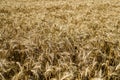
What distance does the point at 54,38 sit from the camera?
329cm

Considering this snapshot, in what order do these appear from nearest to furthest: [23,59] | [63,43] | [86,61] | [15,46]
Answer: [86,61]
[23,59]
[15,46]
[63,43]

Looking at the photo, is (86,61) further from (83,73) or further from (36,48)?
(36,48)

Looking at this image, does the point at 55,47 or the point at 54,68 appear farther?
the point at 55,47

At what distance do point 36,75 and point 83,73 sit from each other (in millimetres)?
517

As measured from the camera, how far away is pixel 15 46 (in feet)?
9.48

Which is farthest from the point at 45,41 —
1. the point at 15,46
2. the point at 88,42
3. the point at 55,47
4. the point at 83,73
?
the point at 83,73

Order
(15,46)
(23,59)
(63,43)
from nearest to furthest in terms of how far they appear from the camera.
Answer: (23,59) < (15,46) < (63,43)

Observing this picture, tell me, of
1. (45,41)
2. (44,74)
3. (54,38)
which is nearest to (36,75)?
(44,74)

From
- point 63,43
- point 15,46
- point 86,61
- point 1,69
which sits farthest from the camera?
point 63,43

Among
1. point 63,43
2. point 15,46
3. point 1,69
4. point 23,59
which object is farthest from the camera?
point 63,43

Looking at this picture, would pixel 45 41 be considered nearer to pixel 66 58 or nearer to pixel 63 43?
pixel 63 43

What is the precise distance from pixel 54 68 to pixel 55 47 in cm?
72

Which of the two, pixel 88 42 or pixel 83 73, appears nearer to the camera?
pixel 83 73

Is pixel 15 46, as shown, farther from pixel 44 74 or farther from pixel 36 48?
pixel 44 74
